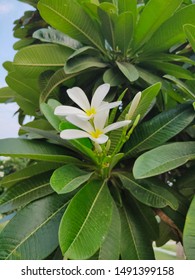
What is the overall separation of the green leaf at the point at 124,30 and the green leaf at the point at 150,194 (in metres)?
0.39

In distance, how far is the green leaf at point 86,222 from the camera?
0.58m

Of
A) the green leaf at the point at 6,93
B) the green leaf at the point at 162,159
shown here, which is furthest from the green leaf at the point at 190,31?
the green leaf at the point at 6,93

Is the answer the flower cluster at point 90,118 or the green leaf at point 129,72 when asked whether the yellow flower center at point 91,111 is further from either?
the green leaf at point 129,72

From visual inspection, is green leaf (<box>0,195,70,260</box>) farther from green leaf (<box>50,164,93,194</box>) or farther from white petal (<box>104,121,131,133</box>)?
→ white petal (<box>104,121,131,133</box>)

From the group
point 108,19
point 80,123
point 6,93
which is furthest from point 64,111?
point 6,93

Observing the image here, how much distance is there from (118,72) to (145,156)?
349mm

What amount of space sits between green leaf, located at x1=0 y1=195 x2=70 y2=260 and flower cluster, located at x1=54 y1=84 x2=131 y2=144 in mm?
197

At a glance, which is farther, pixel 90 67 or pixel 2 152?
pixel 90 67

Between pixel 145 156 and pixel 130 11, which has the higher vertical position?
pixel 130 11
